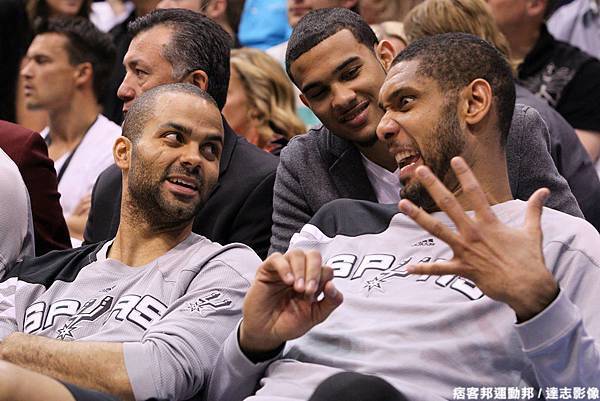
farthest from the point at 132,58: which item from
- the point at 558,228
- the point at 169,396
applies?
the point at 558,228

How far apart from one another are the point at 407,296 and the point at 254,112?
2.32 meters

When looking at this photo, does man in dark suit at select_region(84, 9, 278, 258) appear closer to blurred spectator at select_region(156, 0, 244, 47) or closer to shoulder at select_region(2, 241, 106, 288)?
shoulder at select_region(2, 241, 106, 288)

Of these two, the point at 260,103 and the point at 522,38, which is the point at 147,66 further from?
the point at 522,38

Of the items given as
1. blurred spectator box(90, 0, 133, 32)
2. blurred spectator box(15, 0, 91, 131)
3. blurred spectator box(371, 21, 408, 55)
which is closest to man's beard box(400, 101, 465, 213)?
blurred spectator box(371, 21, 408, 55)

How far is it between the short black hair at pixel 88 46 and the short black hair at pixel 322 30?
188 centimetres

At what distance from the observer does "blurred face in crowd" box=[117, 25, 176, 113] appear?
3617 millimetres

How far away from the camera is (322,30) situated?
10.9 feet

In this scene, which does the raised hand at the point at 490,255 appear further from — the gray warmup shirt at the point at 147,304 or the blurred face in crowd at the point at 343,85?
the blurred face in crowd at the point at 343,85

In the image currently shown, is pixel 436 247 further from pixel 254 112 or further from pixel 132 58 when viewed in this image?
pixel 254 112

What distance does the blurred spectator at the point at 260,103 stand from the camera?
15.5ft

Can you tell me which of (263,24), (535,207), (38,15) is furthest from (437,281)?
(38,15)

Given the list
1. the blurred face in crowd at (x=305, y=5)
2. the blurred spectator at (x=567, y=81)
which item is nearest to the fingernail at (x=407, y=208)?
the blurred spectator at (x=567, y=81)

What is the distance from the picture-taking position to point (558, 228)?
8.16 feet

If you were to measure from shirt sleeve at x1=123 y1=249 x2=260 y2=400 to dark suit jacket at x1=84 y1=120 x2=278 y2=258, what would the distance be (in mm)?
520
